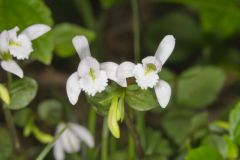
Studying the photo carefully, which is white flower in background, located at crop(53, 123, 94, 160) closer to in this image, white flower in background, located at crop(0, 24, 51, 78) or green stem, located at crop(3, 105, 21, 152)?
green stem, located at crop(3, 105, 21, 152)

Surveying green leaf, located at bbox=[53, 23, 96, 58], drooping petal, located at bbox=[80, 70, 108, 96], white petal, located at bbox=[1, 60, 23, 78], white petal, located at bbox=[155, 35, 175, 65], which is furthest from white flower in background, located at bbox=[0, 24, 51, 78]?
green leaf, located at bbox=[53, 23, 96, 58]

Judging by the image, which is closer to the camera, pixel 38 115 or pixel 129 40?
pixel 38 115

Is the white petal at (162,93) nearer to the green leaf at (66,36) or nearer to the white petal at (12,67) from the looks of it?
the white petal at (12,67)

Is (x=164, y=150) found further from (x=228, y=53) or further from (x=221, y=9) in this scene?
(x=228, y=53)

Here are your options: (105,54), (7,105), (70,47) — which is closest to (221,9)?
(70,47)

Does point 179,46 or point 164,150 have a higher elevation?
point 179,46

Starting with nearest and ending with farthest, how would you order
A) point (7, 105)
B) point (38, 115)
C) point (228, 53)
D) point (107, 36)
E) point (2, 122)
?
point (7, 105), point (38, 115), point (2, 122), point (228, 53), point (107, 36)

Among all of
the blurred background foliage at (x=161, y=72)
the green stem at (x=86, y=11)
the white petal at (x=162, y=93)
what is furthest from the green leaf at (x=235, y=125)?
the green stem at (x=86, y=11)

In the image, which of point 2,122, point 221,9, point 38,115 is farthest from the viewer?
point 2,122
